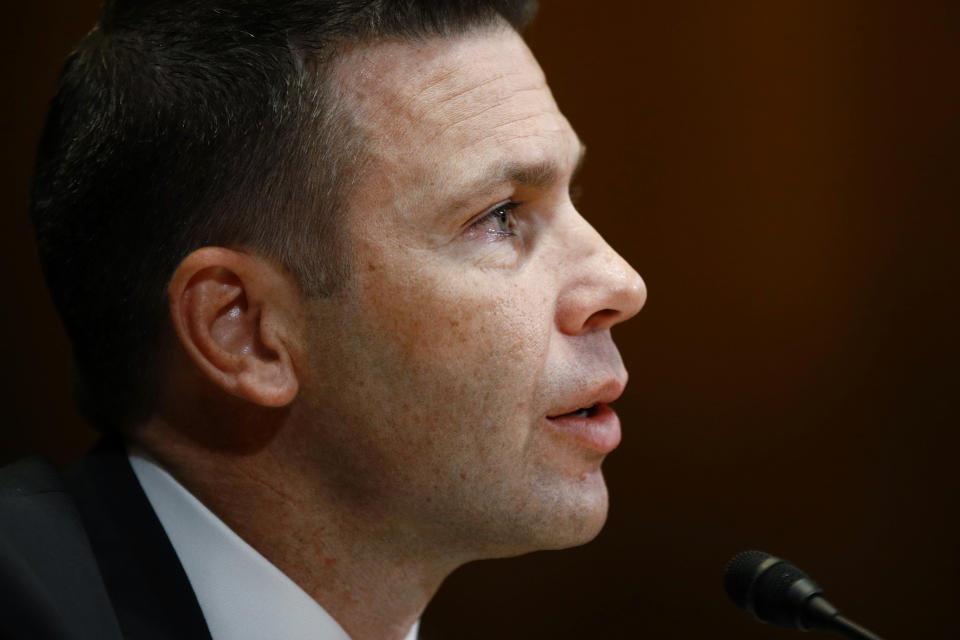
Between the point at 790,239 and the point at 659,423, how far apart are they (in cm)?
47

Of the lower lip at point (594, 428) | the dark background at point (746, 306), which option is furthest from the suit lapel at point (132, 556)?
the dark background at point (746, 306)

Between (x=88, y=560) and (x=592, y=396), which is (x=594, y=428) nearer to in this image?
(x=592, y=396)

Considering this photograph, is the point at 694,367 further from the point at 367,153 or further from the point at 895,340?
the point at 367,153

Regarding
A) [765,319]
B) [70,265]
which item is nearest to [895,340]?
[765,319]

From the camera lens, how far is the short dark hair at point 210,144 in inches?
51.3

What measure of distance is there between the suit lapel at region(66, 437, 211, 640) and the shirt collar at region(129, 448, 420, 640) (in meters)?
0.04

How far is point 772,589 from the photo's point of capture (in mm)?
1237

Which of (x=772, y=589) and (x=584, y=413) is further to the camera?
(x=584, y=413)

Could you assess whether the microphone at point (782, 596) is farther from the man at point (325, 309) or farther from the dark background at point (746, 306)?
the dark background at point (746, 306)

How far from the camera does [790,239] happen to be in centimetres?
212

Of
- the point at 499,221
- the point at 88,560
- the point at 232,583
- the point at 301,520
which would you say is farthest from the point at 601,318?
the point at 88,560

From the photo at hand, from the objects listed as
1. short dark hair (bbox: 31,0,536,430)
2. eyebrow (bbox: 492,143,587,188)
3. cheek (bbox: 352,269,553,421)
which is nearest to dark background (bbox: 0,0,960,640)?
short dark hair (bbox: 31,0,536,430)

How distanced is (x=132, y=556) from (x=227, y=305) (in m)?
0.33

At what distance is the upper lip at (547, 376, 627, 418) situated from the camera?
1.31m
